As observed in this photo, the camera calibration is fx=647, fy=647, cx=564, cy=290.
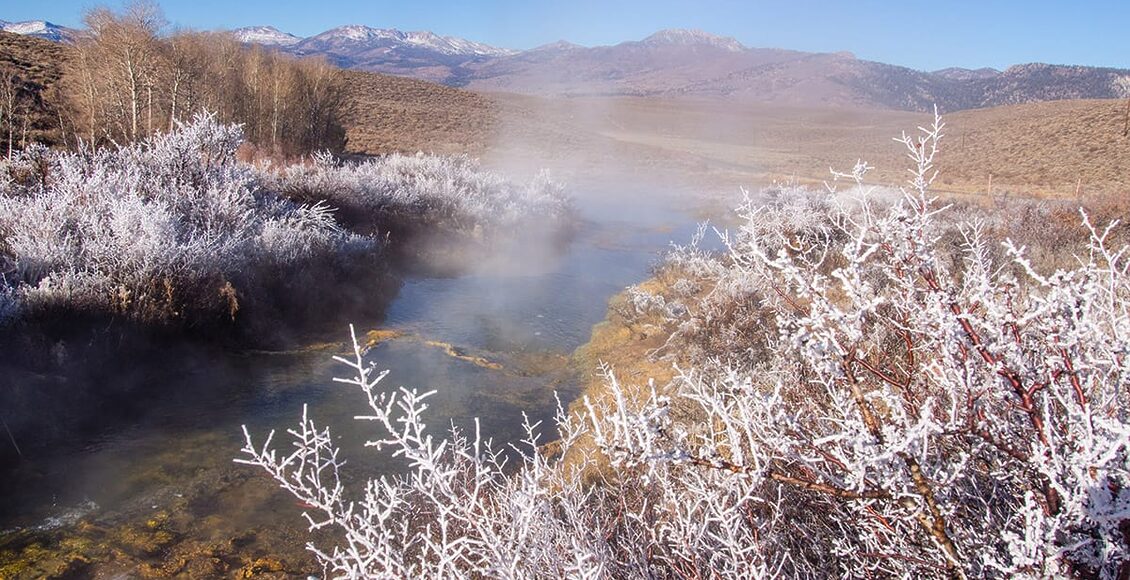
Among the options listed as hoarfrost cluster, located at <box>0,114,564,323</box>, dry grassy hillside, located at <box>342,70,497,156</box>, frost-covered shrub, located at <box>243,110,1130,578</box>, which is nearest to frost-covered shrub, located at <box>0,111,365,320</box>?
hoarfrost cluster, located at <box>0,114,564,323</box>

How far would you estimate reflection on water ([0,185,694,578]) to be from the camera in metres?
3.84

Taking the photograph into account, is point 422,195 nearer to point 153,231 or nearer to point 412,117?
point 153,231

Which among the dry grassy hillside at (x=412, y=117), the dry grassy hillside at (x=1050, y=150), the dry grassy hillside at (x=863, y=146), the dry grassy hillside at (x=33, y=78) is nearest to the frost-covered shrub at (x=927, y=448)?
the dry grassy hillside at (x=33, y=78)

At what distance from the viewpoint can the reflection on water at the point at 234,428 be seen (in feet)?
12.6

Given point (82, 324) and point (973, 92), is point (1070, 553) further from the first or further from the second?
point (973, 92)

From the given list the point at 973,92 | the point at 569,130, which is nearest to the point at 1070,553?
the point at 569,130

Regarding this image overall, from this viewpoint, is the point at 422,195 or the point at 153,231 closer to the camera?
the point at 153,231

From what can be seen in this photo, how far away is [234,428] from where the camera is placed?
5395mm

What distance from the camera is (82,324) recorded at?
5.75 metres

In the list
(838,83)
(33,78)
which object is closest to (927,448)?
(33,78)

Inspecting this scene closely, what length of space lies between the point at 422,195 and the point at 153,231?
298 inches

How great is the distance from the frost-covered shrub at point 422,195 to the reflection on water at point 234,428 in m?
3.00

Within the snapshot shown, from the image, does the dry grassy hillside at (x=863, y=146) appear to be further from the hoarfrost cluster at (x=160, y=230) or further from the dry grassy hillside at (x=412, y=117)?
the hoarfrost cluster at (x=160, y=230)

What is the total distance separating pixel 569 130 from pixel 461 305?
40.4 m
